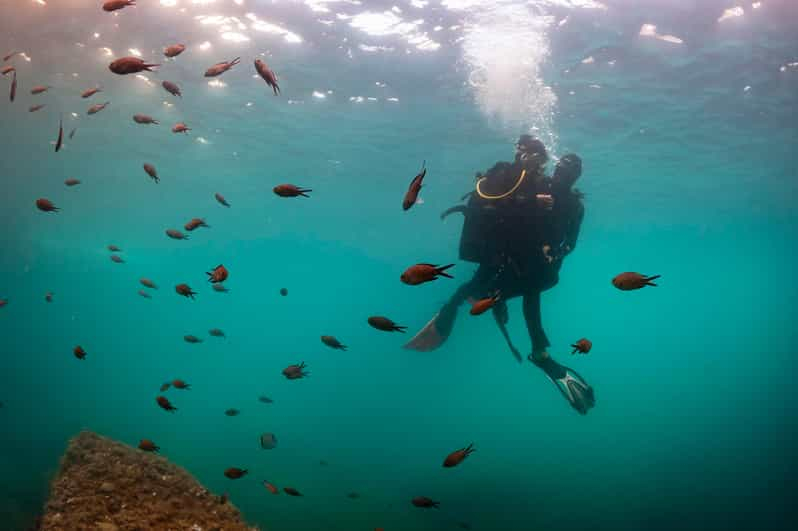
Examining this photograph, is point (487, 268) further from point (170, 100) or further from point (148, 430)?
point (148, 430)

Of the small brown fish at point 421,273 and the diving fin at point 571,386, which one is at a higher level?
the small brown fish at point 421,273

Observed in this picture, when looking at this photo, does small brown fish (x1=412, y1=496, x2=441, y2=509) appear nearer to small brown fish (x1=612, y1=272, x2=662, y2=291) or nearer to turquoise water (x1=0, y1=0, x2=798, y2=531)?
small brown fish (x1=612, y1=272, x2=662, y2=291)

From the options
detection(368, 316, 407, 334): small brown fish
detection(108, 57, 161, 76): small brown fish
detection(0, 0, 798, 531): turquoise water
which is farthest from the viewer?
detection(0, 0, 798, 531): turquoise water

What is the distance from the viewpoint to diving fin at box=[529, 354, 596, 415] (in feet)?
26.1

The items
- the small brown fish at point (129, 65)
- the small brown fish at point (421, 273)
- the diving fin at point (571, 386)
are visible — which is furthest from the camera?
the diving fin at point (571, 386)

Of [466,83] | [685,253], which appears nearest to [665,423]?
[685,253]

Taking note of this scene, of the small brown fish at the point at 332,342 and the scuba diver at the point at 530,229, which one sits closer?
the small brown fish at the point at 332,342

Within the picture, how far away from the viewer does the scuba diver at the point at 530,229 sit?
25.3ft

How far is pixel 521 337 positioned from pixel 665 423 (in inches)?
3327

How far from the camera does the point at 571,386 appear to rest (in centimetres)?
820

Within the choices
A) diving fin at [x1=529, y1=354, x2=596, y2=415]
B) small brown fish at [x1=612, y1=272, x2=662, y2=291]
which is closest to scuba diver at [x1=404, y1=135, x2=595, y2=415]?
diving fin at [x1=529, y1=354, x2=596, y2=415]

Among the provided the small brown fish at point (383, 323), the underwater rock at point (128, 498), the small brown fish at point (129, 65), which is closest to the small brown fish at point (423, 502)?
the underwater rock at point (128, 498)

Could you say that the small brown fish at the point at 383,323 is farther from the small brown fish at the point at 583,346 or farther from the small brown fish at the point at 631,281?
the small brown fish at the point at 583,346

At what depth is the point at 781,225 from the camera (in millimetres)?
36281
